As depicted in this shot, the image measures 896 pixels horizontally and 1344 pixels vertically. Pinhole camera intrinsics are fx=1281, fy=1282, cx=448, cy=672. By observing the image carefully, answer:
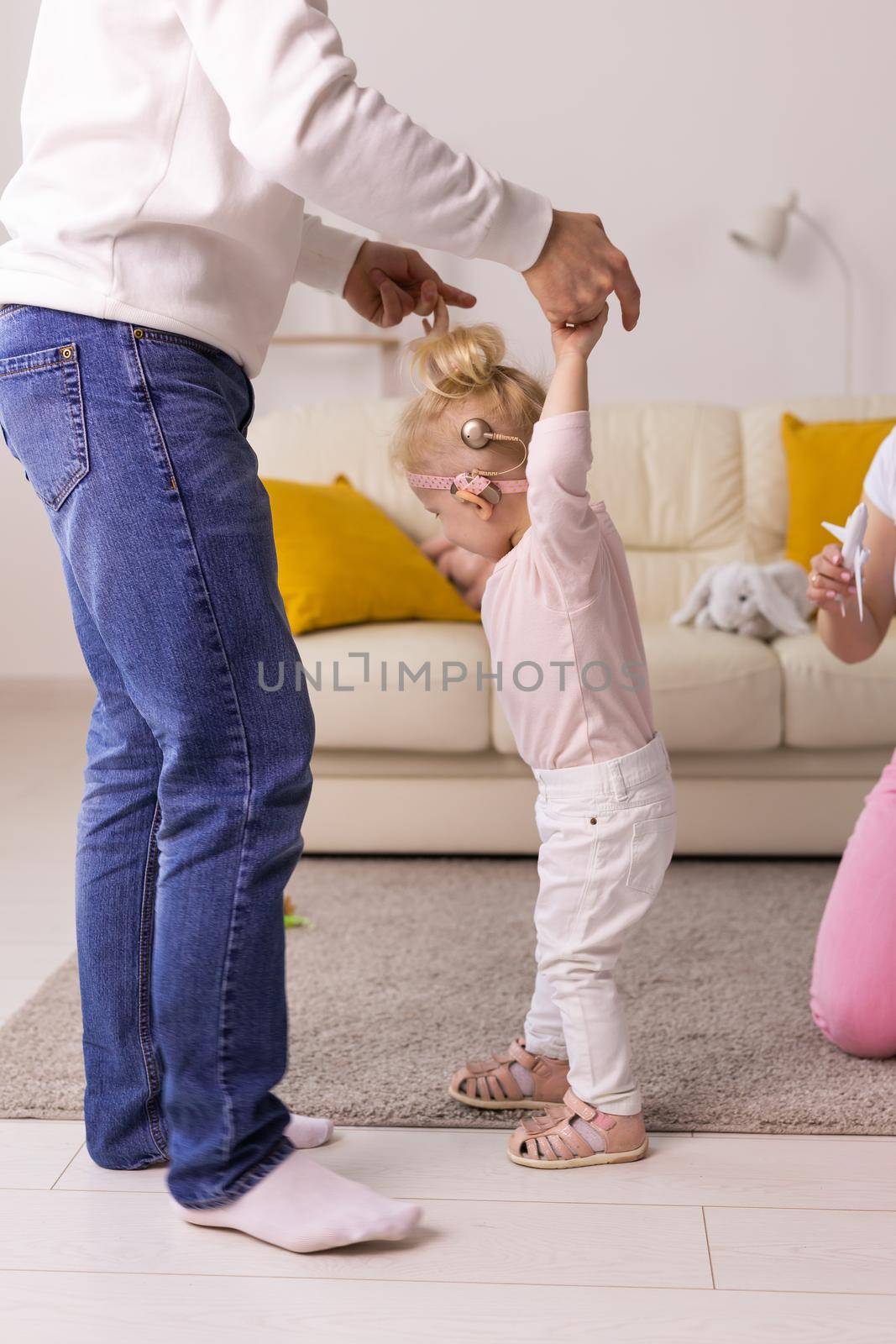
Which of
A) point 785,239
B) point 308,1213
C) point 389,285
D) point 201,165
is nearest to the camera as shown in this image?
point 201,165

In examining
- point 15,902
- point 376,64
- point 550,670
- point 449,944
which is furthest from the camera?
point 376,64

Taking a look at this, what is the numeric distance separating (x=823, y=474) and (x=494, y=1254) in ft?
7.16

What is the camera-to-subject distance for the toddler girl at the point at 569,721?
1344 millimetres

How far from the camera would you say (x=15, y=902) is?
91.4 inches

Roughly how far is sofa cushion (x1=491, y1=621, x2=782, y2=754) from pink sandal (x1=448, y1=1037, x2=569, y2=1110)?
95 centimetres

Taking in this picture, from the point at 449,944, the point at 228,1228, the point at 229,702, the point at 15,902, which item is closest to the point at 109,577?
the point at 229,702

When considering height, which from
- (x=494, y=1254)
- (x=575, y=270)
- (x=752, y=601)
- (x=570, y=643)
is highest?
(x=575, y=270)

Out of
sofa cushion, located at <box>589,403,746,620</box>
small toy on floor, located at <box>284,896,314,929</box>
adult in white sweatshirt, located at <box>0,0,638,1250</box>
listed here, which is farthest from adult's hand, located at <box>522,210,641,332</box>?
sofa cushion, located at <box>589,403,746,620</box>

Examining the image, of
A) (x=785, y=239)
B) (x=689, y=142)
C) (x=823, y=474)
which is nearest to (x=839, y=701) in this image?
(x=823, y=474)

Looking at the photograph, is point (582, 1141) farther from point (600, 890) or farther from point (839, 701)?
point (839, 701)

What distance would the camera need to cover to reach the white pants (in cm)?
135

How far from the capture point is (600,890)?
1.35 m

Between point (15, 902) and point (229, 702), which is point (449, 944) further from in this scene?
point (229, 702)

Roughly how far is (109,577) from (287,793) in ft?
0.80
